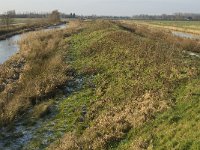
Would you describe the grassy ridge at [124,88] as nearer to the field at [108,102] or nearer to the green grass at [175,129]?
the field at [108,102]

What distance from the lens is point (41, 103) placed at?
70.2ft

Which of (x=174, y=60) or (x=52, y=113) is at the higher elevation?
(x=174, y=60)

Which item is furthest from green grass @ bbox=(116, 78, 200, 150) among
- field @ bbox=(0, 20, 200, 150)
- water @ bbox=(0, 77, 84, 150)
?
water @ bbox=(0, 77, 84, 150)

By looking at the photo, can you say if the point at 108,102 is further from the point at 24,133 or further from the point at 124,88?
the point at 24,133

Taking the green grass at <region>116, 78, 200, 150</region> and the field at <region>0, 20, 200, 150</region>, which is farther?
the field at <region>0, 20, 200, 150</region>

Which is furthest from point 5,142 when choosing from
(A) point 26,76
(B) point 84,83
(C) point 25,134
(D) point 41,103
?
(A) point 26,76

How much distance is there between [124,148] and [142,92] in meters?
5.61

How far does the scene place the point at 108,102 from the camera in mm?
19734

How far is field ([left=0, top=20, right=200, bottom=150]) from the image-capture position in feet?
48.4

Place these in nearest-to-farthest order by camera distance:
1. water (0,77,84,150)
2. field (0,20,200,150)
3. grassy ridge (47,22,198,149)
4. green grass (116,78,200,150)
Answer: green grass (116,78,200,150)
field (0,20,200,150)
grassy ridge (47,22,198,149)
water (0,77,84,150)

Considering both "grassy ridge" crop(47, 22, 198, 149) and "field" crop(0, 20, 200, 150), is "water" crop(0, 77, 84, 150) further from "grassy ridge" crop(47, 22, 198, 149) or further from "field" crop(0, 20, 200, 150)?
"grassy ridge" crop(47, 22, 198, 149)

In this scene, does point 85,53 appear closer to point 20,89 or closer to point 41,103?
point 20,89

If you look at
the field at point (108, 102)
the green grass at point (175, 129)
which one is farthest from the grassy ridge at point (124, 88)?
the green grass at point (175, 129)

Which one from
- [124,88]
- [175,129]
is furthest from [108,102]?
[175,129]
